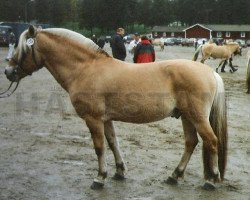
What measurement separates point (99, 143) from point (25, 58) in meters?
1.58

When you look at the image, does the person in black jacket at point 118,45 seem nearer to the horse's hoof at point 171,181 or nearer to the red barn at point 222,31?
the horse's hoof at point 171,181

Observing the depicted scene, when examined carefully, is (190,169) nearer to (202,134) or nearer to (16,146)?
(202,134)

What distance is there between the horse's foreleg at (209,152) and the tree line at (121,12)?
270 feet

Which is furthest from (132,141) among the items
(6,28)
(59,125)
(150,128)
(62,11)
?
(62,11)

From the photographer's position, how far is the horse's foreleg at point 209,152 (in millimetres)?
5645

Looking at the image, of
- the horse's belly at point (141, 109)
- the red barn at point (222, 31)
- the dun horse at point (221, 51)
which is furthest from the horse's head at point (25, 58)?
the red barn at point (222, 31)

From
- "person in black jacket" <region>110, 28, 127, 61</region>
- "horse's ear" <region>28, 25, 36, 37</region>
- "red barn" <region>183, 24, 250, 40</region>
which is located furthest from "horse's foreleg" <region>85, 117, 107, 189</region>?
"red barn" <region>183, 24, 250, 40</region>

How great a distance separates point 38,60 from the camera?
20.0 ft

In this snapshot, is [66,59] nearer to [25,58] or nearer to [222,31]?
[25,58]

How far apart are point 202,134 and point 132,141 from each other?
2.97 metres

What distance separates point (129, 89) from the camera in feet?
19.0

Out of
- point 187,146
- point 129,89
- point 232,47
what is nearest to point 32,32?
point 129,89

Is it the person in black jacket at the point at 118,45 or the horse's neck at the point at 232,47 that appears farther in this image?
the horse's neck at the point at 232,47

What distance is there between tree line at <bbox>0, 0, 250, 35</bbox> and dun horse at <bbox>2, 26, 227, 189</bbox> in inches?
3209
